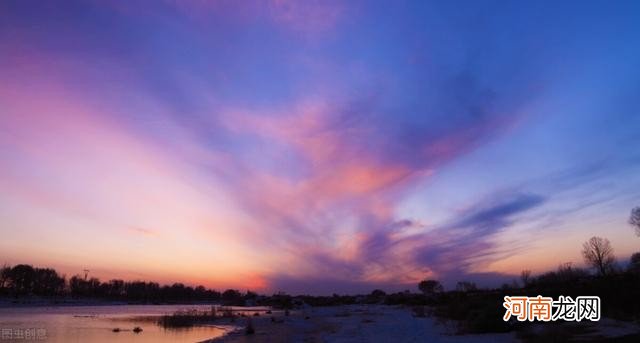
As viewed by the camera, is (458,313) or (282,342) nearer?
(282,342)

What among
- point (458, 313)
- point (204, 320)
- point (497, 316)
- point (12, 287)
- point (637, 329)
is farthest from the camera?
point (12, 287)

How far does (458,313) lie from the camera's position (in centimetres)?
4184

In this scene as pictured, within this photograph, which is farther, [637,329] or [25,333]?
[25,333]

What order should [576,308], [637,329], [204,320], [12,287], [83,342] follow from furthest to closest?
[12,287] → [204,320] → [83,342] → [576,308] → [637,329]

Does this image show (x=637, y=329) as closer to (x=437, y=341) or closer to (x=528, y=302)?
(x=528, y=302)

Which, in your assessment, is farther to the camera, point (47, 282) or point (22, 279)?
point (47, 282)

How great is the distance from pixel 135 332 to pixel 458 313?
101 ft

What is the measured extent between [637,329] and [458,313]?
69.0 feet

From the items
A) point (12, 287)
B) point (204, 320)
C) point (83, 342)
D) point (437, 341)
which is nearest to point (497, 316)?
point (437, 341)

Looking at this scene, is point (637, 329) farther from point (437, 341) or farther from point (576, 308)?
point (437, 341)

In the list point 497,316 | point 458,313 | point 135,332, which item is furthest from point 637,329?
point 135,332

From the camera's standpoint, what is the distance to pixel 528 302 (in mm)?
22938

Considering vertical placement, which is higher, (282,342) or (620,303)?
(620,303)

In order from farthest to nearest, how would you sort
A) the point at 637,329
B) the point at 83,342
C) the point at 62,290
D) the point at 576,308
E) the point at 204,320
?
the point at 62,290
the point at 204,320
the point at 83,342
the point at 576,308
the point at 637,329
